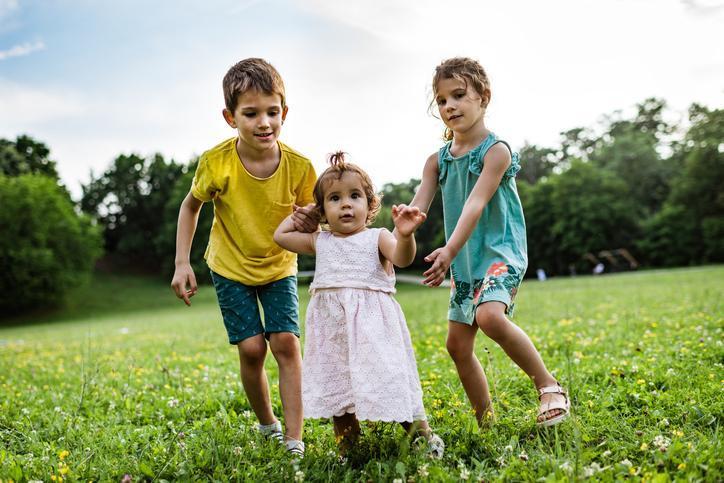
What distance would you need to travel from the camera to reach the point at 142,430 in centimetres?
385

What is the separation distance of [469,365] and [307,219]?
4.09ft

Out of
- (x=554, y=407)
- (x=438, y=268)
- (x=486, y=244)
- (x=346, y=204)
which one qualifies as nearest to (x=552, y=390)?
(x=554, y=407)

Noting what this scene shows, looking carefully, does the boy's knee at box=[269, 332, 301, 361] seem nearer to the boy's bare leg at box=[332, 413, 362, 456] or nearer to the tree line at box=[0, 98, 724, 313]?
the boy's bare leg at box=[332, 413, 362, 456]

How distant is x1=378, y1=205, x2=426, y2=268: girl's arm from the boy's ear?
3.87 feet

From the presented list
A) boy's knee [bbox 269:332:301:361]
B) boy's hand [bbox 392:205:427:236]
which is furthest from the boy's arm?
boy's hand [bbox 392:205:427:236]

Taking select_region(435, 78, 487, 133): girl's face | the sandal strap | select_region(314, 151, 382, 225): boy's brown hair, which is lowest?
Answer: the sandal strap

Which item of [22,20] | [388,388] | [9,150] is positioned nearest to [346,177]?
[388,388]

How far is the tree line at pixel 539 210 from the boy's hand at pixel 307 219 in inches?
1208

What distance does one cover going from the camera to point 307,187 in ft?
11.8

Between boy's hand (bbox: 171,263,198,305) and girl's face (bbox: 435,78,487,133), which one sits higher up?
girl's face (bbox: 435,78,487,133)

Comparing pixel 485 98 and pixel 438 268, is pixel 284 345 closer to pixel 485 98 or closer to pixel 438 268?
pixel 438 268

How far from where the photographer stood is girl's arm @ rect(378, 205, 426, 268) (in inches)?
108

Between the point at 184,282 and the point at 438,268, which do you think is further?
the point at 184,282

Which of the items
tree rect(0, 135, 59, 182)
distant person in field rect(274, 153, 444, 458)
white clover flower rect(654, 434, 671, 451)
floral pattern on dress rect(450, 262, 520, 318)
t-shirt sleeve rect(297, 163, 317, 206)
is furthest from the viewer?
tree rect(0, 135, 59, 182)
